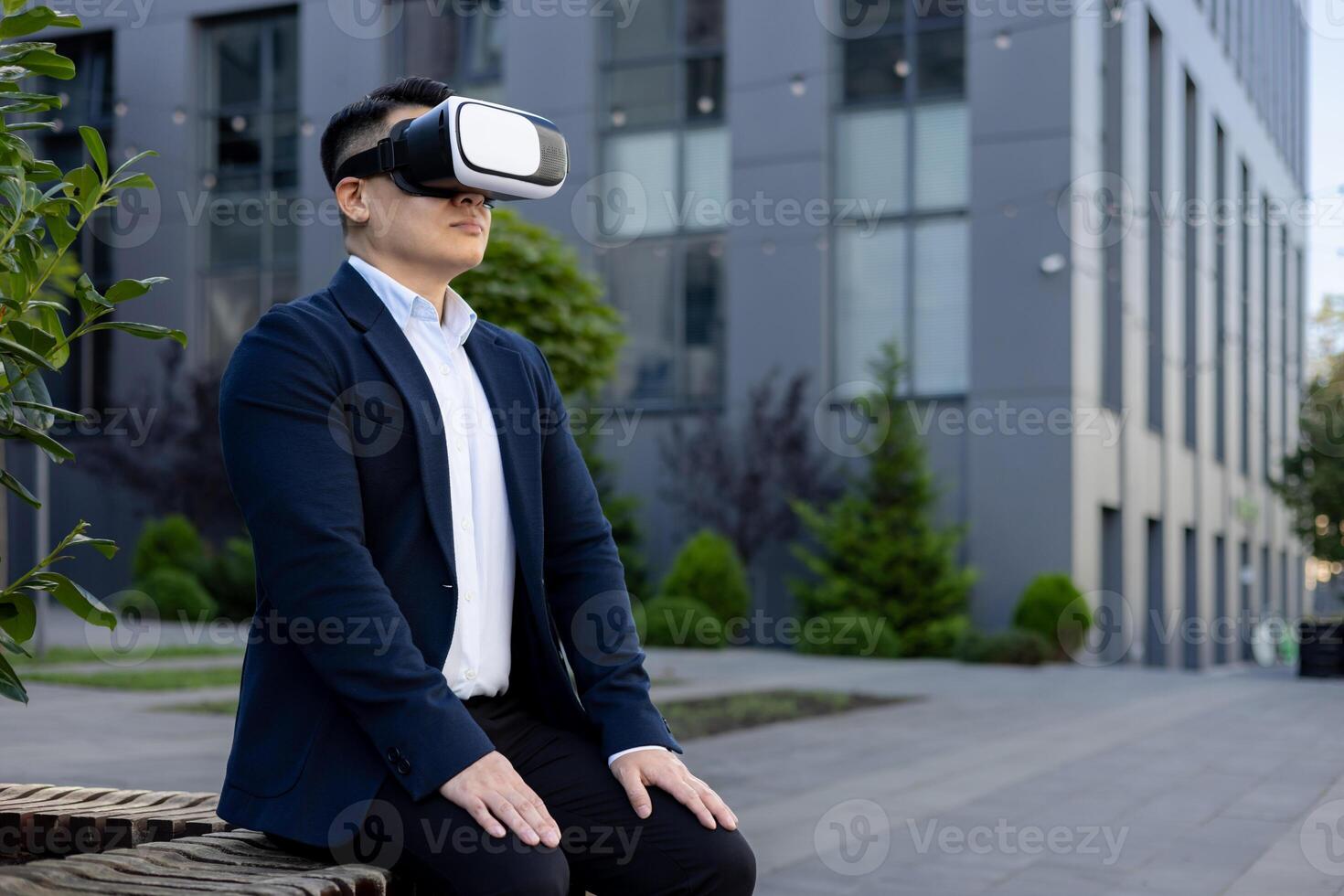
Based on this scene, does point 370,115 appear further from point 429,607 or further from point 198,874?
point 198,874

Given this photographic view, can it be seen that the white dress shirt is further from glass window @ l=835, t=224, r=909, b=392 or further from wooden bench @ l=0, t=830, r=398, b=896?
glass window @ l=835, t=224, r=909, b=392

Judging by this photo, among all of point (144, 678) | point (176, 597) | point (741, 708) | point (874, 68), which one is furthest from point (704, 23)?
point (741, 708)

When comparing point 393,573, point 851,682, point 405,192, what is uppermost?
point 405,192

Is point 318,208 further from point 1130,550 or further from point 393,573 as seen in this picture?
point 393,573

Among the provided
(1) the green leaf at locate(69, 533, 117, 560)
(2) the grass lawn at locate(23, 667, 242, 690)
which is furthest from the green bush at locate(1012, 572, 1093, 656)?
(1) the green leaf at locate(69, 533, 117, 560)

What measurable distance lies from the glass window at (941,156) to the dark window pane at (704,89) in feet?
9.52

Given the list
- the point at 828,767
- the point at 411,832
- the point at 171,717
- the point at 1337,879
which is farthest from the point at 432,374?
the point at 171,717

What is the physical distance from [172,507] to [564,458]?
21.3 m

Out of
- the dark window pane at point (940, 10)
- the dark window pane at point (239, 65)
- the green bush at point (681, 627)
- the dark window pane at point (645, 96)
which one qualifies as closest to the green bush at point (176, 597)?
the green bush at point (681, 627)

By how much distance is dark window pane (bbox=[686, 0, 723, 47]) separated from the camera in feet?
68.4

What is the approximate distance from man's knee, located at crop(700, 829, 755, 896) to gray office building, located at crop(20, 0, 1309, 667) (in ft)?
55.7

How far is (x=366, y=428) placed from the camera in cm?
228

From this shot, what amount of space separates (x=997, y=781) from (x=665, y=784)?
17.6ft

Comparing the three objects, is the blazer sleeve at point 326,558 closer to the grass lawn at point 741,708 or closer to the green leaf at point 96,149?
the green leaf at point 96,149
